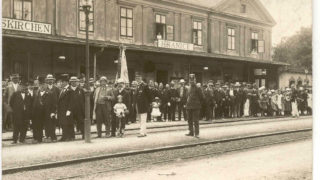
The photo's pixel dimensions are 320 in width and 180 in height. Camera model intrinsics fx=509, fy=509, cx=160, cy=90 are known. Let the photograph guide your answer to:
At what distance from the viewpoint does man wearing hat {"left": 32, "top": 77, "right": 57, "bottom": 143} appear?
7411mm

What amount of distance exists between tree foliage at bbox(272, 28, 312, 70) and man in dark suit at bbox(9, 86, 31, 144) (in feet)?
11.2

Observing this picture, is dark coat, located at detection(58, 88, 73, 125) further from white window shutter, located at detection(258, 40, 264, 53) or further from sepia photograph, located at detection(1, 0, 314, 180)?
white window shutter, located at detection(258, 40, 264, 53)

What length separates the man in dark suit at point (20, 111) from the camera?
6.82 m

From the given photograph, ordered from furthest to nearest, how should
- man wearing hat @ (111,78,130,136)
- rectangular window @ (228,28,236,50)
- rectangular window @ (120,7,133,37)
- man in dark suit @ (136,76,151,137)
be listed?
rectangular window @ (120,7,133,37) → man wearing hat @ (111,78,130,136) → man in dark suit @ (136,76,151,137) → rectangular window @ (228,28,236,50)

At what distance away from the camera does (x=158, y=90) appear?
1094 centimetres

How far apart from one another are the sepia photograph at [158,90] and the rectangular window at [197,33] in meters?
0.04

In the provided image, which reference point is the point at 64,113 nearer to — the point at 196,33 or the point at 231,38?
the point at 231,38

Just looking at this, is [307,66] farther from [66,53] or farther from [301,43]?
[66,53]

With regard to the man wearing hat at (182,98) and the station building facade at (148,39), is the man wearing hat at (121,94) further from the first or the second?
the man wearing hat at (182,98)

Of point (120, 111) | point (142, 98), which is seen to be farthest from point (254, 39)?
point (120, 111)

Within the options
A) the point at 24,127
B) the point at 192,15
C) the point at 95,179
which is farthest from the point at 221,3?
the point at 95,179

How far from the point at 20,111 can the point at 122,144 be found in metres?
1.52

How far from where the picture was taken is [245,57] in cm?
679

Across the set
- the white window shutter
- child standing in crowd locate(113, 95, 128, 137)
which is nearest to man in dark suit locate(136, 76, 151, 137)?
child standing in crowd locate(113, 95, 128, 137)
